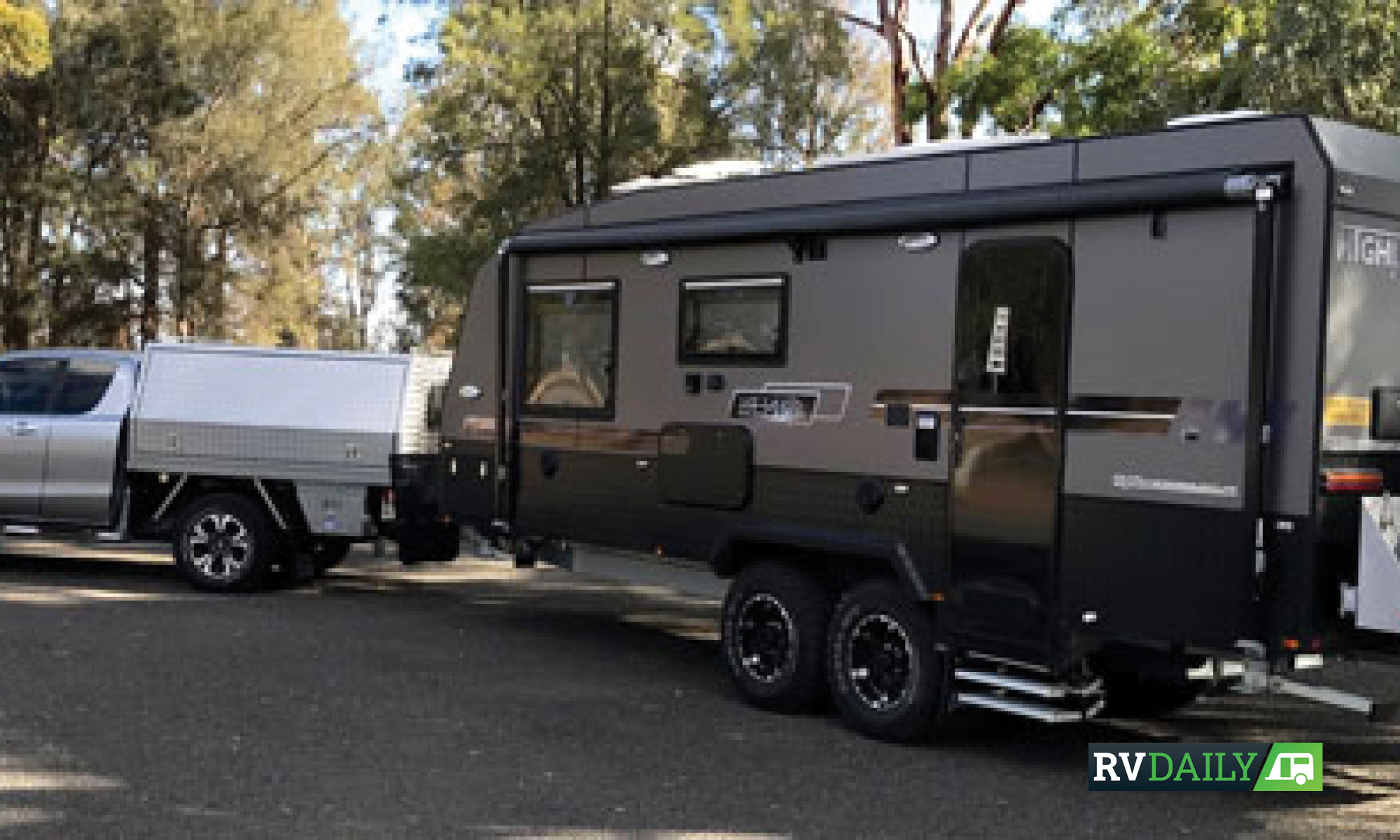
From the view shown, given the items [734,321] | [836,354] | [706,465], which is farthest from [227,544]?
[836,354]

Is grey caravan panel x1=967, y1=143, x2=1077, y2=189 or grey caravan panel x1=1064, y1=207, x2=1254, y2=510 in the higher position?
grey caravan panel x1=967, y1=143, x2=1077, y2=189

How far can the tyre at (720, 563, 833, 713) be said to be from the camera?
7691mm

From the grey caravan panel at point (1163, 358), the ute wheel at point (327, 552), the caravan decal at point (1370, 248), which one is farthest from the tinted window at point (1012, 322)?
the ute wheel at point (327, 552)

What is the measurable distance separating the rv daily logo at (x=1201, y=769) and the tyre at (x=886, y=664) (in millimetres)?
829

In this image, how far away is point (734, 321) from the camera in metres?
8.25

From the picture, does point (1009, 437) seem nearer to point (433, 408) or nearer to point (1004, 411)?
point (1004, 411)

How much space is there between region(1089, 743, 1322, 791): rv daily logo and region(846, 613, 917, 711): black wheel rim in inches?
37.8

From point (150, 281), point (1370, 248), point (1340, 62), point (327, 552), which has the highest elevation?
point (1340, 62)

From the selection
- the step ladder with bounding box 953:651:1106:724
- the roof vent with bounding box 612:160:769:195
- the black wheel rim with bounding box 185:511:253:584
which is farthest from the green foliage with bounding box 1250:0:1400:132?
the black wheel rim with bounding box 185:511:253:584

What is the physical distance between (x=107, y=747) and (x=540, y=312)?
3962 millimetres

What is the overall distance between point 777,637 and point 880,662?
78cm

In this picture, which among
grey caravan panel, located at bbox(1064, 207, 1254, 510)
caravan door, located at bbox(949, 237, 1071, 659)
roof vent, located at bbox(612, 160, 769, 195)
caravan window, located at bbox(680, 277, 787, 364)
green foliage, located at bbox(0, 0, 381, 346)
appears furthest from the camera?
green foliage, located at bbox(0, 0, 381, 346)

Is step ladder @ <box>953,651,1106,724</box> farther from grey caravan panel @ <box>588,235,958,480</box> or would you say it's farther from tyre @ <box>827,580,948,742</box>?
grey caravan panel @ <box>588,235,958,480</box>

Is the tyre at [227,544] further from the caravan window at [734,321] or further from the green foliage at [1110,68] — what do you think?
the green foliage at [1110,68]
